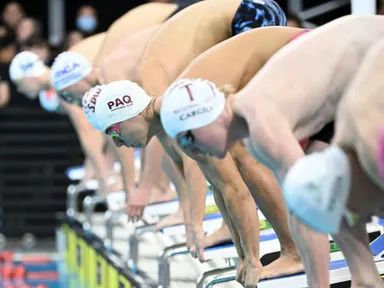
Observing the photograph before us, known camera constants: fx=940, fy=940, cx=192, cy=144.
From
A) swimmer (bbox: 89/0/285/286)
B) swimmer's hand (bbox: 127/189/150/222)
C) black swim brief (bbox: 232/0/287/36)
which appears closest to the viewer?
swimmer (bbox: 89/0/285/286)

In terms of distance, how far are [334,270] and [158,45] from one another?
1.64 meters

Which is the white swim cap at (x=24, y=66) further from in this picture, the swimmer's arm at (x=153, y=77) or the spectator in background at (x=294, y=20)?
the swimmer's arm at (x=153, y=77)

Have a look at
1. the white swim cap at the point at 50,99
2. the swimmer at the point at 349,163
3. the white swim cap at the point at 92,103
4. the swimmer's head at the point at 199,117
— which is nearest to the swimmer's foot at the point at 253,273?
the swimmer's head at the point at 199,117

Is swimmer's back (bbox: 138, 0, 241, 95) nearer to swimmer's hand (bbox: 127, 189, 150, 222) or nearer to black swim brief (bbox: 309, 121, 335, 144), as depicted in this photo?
swimmer's hand (bbox: 127, 189, 150, 222)

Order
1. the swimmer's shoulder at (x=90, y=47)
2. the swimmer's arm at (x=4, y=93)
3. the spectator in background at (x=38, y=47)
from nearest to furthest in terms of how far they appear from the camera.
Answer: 1. the swimmer's shoulder at (x=90, y=47)
2. the spectator in background at (x=38, y=47)
3. the swimmer's arm at (x=4, y=93)

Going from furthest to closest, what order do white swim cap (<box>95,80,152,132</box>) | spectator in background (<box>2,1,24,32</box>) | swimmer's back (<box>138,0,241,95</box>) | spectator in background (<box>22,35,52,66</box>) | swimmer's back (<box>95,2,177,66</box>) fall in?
spectator in background (<box>2,1,24,32</box>) → spectator in background (<box>22,35,52,66</box>) → swimmer's back (<box>95,2,177,66</box>) → swimmer's back (<box>138,0,241,95</box>) → white swim cap (<box>95,80,152,132</box>)

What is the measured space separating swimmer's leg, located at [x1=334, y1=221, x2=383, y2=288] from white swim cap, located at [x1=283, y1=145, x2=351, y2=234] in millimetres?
623

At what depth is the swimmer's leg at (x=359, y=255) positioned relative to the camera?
10.3 ft

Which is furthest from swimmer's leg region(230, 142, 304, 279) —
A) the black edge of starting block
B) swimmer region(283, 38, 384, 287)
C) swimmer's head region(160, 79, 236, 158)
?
the black edge of starting block

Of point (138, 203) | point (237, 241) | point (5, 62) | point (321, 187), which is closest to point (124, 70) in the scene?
point (138, 203)

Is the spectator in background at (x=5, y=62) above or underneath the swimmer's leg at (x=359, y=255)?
above

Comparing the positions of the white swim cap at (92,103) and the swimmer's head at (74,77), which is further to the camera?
the swimmer's head at (74,77)

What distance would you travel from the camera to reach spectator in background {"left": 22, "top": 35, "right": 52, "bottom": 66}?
11.7 meters

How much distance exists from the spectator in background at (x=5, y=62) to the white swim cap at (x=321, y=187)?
9.82 meters
